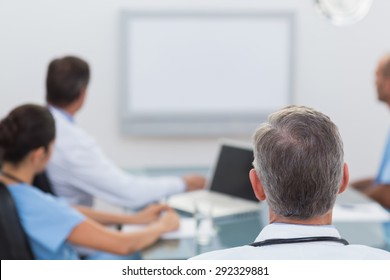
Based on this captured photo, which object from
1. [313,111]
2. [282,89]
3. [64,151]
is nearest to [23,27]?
[282,89]

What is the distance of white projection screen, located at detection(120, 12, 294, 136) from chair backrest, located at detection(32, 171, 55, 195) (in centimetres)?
255

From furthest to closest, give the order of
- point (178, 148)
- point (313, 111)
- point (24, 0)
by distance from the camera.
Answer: point (178, 148)
point (24, 0)
point (313, 111)

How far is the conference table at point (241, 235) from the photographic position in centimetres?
245

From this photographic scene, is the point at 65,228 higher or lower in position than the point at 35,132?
lower

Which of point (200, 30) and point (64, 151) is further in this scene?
point (200, 30)

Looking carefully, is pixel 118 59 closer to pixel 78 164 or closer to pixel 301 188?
pixel 78 164

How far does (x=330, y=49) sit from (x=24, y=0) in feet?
8.10

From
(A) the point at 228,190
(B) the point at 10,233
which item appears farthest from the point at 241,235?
(B) the point at 10,233

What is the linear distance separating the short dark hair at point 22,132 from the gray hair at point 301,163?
1.20 m

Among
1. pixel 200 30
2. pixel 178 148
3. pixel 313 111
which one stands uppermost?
pixel 200 30

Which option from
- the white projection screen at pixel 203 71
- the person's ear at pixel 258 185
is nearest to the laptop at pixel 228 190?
the person's ear at pixel 258 185

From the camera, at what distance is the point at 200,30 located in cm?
543

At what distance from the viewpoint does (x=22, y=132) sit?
7.73 feet

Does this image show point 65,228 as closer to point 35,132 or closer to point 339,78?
point 35,132
